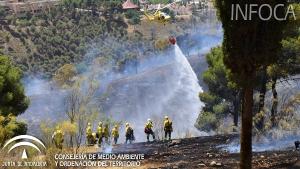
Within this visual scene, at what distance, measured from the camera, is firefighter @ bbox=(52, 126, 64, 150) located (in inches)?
525

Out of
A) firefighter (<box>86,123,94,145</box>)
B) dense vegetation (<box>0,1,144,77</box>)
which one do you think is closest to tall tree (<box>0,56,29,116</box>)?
firefighter (<box>86,123,94,145</box>)

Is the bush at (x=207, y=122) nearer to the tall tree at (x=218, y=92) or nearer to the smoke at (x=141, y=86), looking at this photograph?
the tall tree at (x=218, y=92)

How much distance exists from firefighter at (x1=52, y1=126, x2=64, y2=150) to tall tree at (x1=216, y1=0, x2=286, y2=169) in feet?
17.3

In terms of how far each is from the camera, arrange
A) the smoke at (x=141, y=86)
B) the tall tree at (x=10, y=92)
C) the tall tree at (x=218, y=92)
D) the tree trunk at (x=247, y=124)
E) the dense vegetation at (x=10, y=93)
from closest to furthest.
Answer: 1. the tree trunk at (x=247, y=124)
2. the dense vegetation at (x=10, y=93)
3. the tall tree at (x=10, y=92)
4. the tall tree at (x=218, y=92)
5. the smoke at (x=141, y=86)

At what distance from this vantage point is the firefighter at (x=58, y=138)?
13343 millimetres

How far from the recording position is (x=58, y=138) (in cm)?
1365

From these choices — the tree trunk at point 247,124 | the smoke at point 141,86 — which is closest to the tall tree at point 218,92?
the smoke at point 141,86

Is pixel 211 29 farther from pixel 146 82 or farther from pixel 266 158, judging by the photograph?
pixel 266 158

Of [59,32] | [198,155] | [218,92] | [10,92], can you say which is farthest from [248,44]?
[59,32]

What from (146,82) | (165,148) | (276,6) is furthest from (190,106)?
(276,6)

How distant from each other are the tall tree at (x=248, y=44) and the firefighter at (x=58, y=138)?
5285mm

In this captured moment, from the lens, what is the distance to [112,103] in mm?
59375

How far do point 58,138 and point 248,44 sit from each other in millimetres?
6164

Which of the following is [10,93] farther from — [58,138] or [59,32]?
[59,32]
